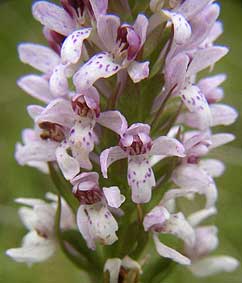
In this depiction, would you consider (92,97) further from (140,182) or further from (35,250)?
(35,250)

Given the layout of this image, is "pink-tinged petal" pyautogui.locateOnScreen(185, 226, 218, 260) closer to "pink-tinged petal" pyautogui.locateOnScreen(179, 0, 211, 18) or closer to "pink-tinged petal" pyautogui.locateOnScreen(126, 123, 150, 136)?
"pink-tinged petal" pyautogui.locateOnScreen(126, 123, 150, 136)

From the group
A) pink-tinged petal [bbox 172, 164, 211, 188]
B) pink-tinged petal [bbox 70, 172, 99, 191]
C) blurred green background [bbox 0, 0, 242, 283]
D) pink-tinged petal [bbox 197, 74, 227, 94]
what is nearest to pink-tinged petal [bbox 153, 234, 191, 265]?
pink-tinged petal [bbox 172, 164, 211, 188]

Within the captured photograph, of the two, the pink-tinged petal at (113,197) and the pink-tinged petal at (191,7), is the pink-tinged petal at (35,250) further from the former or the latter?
the pink-tinged petal at (191,7)

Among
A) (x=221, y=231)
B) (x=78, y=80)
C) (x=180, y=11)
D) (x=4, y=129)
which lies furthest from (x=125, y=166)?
(x=4, y=129)

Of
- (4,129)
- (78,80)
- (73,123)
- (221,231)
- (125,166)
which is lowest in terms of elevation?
(221,231)

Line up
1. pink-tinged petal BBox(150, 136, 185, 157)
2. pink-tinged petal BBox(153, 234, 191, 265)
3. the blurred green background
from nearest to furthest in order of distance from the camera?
pink-tinged petal BBox(150, 136, 185, 157) < pink-tinged petal BBox(153, 234, 191, 265) < the blurred green background

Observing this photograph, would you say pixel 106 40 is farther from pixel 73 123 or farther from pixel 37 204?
pixel 37 204

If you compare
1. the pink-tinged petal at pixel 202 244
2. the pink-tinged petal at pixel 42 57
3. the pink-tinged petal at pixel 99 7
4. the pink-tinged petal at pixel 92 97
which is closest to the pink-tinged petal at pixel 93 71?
the pink-tinged petal at pixel 92 97
